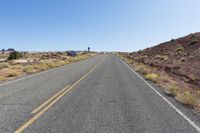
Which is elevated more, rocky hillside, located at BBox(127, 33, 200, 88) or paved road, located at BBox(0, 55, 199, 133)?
paved road, located at BBox(0, 55, 199, 133)

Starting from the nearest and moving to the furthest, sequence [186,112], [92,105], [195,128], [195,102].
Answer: [195,128] → [186,112] → [92,105] → [195,102]

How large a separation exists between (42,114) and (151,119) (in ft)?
10.6

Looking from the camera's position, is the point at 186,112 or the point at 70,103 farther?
the point at 70,103

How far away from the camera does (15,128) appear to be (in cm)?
596

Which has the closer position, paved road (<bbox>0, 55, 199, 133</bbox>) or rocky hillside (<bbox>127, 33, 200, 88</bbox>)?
paved road (<bbox>0, 55, 199, 133</bbox>)

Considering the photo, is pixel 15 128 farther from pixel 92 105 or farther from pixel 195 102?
pixel 195 102

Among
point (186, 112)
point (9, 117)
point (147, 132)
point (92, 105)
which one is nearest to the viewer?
point (147, 132)

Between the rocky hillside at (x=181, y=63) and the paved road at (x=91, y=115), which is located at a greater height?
the paved road at (x=91, y=115)

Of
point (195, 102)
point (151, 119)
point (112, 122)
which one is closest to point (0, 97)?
point (112, 122)

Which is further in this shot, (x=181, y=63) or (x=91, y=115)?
(x=181, y=63)

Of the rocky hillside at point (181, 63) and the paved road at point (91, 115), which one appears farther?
the rocky hillside at point (181, 63)

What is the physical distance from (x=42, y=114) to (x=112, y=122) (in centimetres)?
217

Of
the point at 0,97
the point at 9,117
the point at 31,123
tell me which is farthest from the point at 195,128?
the point at 0,97

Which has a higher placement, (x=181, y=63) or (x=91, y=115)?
(x=91, y=115)
